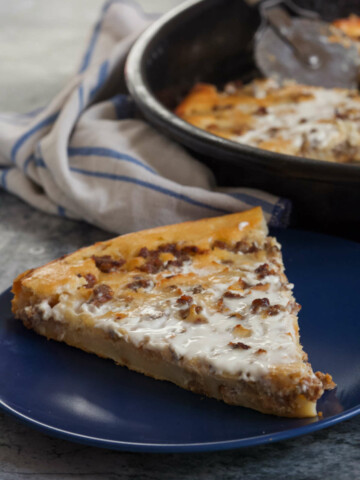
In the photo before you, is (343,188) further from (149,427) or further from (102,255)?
(149,427)

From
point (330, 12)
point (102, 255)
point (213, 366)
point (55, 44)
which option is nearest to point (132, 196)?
point (102, 255)

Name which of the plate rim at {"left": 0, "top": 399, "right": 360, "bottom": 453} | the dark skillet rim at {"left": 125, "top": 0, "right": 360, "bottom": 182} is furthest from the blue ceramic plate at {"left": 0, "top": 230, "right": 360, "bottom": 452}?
the dark skillet rim at {"left": 125, "top": 0, "right": 360, "bottom": 182}

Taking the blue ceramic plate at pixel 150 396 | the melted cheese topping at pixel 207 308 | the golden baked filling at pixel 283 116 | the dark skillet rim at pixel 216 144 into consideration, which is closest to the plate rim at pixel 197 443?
the blue ceramic plate at pixel 150 396

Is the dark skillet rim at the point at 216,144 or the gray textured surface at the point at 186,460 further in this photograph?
the dark skillet rim at the point at 216,144

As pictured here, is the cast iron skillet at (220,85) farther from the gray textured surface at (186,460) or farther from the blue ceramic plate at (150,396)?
the gray textured surface at (186,460)

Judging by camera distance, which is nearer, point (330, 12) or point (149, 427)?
point (149, 427)

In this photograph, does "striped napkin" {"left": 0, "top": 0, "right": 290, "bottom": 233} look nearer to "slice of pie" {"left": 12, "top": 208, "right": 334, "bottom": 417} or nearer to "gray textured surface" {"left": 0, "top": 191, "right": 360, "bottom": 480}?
"slice of pie" {"left": 12, "top": 208, "right": 334, "bottom": 417}
